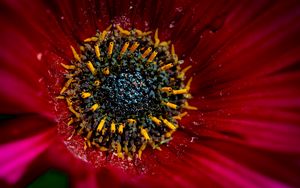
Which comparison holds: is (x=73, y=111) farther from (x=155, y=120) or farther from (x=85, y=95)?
(x=155, y=120)

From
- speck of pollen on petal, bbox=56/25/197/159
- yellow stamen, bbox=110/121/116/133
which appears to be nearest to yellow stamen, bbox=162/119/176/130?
speck of pollen on petal, bbox=56/25/197/159

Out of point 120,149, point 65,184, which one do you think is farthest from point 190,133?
point 65,184

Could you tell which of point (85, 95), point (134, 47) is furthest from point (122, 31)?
point (85, 95)

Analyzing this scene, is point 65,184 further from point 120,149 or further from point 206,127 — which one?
point 206,127

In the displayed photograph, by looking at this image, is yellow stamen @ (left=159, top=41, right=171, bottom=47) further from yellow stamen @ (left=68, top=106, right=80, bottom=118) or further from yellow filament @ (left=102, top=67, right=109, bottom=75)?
yellow stamen @ (left=68, top=106, right=80, bottom=118)

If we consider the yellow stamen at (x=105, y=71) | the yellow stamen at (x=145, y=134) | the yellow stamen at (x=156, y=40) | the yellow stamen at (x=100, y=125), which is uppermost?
the yellow stamen at (x=156, y=40)

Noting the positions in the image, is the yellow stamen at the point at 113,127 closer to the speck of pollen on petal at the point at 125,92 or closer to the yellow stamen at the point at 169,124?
the speck of pollen on petal at the point at 125,92

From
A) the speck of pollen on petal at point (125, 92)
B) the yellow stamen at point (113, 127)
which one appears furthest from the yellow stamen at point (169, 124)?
the yellow stamen at point (113, 127)
